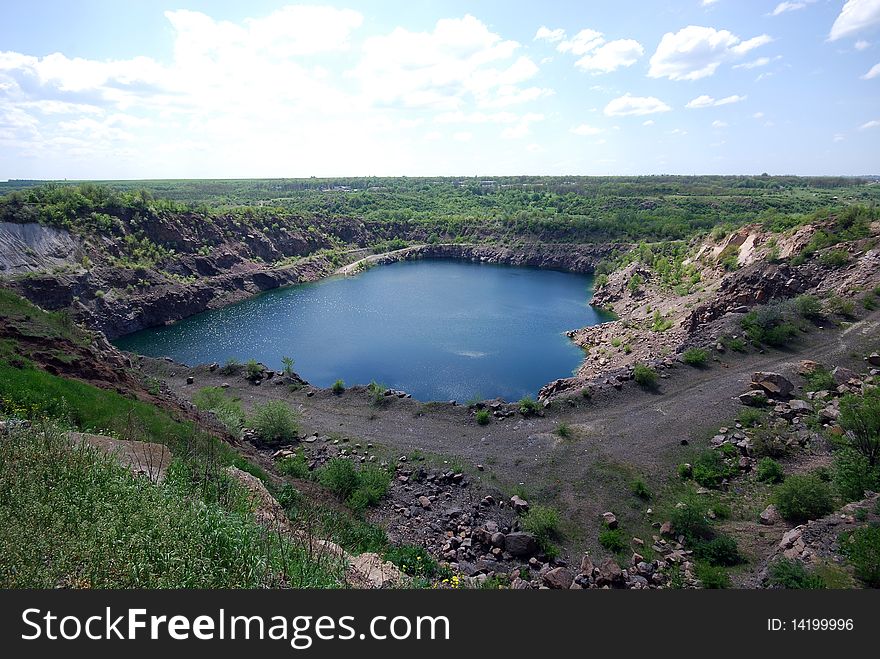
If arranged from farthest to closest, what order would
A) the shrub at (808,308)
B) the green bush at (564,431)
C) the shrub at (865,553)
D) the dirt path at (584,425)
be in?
the shrub at (808,308)
the green bush at (564,431)
the dirt path at (584,425)
the shrub at (865,553)

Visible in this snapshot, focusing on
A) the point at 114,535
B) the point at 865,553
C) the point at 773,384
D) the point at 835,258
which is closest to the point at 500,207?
the point at 835,258

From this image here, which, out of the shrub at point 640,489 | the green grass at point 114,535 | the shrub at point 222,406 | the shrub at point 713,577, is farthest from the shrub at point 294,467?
the shrub at point 713,577

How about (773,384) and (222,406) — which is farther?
(222,406)

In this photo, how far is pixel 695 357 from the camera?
30.5 m

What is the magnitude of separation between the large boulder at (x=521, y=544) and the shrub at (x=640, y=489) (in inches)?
212

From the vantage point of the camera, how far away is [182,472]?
1247cm

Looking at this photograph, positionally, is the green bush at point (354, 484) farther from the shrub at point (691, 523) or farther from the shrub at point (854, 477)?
the shrub at point (854, 477)

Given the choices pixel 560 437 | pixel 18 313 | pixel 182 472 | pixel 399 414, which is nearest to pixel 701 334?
pixel 560 437

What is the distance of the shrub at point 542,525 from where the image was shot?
683 inches

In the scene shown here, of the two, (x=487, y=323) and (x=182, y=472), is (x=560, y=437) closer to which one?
(x=182, y=472)

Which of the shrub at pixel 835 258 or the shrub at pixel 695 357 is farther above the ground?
the shrub at pixel 835 258

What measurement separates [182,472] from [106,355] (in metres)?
18.6

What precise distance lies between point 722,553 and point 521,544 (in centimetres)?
614

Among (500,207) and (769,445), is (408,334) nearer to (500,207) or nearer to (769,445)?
(769,445)
